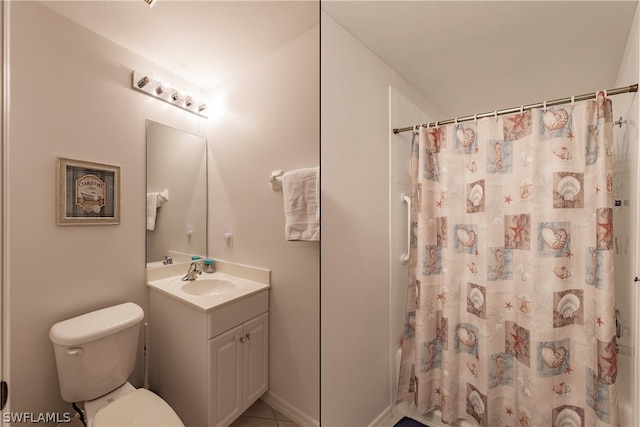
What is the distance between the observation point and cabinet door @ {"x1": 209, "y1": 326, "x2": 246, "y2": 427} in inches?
36.8

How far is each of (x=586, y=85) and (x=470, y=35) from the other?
903 millimetres

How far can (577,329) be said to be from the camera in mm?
968

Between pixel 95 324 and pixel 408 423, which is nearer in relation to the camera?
pixel 95 324

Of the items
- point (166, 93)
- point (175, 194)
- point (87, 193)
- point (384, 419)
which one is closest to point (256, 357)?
point (384, 419)

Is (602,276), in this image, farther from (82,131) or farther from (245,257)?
(82,131)

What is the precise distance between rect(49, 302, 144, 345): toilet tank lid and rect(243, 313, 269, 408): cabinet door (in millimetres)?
564

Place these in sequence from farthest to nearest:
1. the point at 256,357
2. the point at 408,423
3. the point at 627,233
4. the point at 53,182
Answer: the point at 408,423 → the point at 256,357 → the point at 627,233 → the point at 53,182

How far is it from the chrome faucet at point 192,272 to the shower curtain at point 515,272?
3.18 feet

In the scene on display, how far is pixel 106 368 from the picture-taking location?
Result: 0.74m

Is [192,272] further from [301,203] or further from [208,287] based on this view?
[301,203]

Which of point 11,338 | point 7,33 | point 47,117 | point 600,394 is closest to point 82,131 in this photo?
point 47,117

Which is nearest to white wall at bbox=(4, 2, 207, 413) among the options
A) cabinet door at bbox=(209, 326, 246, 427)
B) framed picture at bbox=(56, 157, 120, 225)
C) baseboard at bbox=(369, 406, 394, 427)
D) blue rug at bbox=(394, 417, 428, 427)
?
framed picture at bbox=(56, 157, 120, 225)

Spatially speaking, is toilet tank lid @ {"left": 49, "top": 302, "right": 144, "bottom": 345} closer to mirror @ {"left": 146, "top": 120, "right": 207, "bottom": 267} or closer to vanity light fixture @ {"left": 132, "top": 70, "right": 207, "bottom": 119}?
mirror @ {"left": 146, "top": 120, "right": 207, "bottom": 267}

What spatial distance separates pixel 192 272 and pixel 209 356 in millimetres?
340
